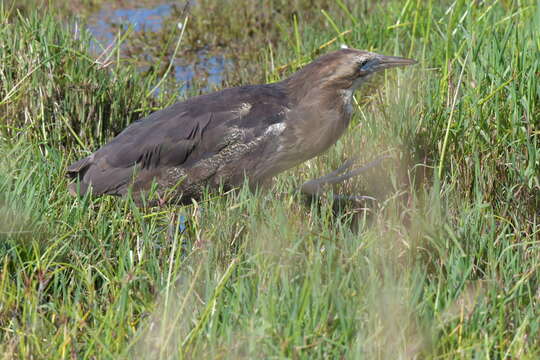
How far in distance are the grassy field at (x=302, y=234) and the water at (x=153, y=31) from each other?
94 centimetres

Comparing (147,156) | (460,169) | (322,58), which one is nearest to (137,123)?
(147,156)

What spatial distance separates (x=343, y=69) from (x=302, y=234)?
1292 millimetres

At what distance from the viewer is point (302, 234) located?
3.74 meters

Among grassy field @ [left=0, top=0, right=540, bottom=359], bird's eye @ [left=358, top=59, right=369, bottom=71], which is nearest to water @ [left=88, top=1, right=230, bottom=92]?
grassy field @ [left=0, top=0, right=540, bottom=359]

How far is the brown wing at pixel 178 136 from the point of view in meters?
4.65

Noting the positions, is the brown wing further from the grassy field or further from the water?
the water

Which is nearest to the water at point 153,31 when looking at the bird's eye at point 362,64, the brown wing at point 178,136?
the brown wing at point 178,136

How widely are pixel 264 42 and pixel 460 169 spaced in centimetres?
362

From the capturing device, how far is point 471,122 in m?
4.75

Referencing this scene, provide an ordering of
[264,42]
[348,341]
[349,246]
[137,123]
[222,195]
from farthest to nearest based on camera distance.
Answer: [264,42]
[137,123]
[222,195]
[349,246]
[348,341]

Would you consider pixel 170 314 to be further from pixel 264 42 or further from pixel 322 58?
pixel 264 42

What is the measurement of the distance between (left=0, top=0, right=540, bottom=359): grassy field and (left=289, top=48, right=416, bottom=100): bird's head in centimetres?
27

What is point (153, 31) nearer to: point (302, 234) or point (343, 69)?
point (343, 69)

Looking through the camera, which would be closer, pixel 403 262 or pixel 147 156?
pixel 403 262
